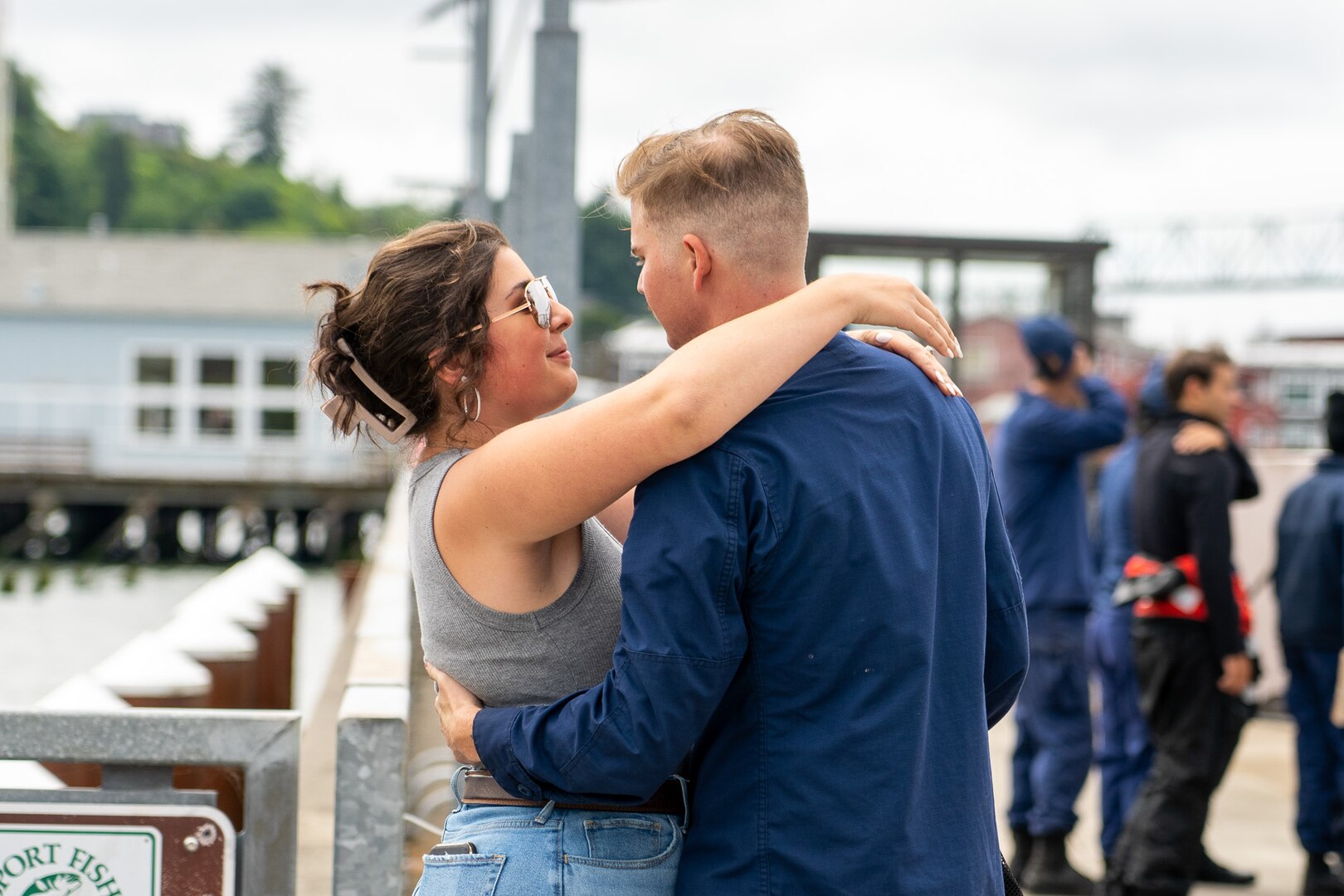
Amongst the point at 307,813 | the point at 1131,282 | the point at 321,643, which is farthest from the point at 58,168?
the point at 307,813

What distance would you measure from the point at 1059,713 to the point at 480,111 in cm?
699

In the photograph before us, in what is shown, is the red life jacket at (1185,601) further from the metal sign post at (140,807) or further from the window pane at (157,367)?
the window pane at (157,367)

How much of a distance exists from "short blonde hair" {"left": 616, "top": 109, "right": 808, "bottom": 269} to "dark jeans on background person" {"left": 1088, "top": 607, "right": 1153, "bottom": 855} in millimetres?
4664

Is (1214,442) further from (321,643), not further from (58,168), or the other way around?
(58,168)

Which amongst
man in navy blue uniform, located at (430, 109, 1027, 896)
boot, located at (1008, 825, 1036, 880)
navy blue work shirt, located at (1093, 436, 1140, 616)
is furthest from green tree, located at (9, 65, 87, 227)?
man in navy blue uniform, located at (430, 109, 1027, 896)

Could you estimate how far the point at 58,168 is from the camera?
10612 centimetres

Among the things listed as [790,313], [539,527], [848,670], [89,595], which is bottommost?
[89,595]

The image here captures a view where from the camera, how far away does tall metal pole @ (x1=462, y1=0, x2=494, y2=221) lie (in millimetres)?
10773

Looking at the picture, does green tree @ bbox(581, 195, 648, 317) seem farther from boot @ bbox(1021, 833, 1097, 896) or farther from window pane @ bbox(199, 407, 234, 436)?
boot @ bbox(1021, 833, 1097, 896)

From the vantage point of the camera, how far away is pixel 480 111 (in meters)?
11.4

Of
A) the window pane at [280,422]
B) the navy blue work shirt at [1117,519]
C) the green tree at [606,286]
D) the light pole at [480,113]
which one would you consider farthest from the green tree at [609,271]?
the navy blue work shirt at [1117,519]

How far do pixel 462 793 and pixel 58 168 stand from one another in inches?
4486

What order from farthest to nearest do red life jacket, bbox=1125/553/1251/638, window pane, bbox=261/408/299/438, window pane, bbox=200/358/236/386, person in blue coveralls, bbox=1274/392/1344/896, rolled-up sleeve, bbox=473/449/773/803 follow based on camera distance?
window pane, bbox=261/408/299/438
window pane, bbox=200/358/236/386
person in blue coveralls, bbox=1274/392/1344/896
red life jacket, bbox=1125/553/1251/638
rolled-up sleeve, bbox=473/449/773/803


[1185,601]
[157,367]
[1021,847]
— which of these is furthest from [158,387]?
[1185,601]
